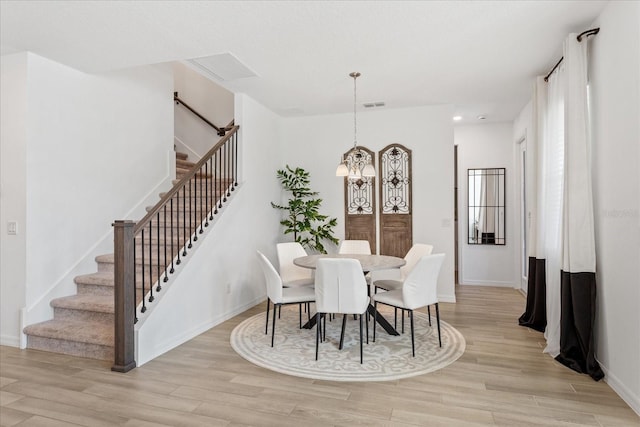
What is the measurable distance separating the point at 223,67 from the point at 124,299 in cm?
249

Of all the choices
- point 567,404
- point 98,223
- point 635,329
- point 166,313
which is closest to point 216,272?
point 166,313

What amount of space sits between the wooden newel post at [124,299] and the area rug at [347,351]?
0.94 metres

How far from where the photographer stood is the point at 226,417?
2.44 meters

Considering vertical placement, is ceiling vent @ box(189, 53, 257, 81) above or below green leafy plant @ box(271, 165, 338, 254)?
above

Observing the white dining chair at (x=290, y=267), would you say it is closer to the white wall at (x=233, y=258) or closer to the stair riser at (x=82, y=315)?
the white wall at (x=233, y=258)

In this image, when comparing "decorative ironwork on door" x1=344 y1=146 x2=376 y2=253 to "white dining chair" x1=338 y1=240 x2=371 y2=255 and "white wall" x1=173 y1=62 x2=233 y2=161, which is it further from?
"white wall" x1=173 y1=62 x2=233 y2=161

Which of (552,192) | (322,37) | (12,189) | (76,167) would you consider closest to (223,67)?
(322,37)

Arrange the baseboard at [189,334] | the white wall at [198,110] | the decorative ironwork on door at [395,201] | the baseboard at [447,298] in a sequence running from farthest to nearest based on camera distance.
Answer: the white wall at [198,110] < the decorative ironwork on door at [395,201] < the baseboard at [447,298] < the baseboard at [189,334]

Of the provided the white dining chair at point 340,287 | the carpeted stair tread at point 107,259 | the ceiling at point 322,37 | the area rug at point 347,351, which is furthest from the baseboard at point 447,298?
the carpeted stair tread at point 107,259

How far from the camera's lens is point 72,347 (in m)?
3.51

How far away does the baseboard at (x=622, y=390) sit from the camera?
2445mm

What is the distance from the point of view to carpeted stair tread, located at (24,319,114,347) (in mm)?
3416

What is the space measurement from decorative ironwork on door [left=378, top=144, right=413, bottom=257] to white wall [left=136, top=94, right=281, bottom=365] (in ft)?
5.57

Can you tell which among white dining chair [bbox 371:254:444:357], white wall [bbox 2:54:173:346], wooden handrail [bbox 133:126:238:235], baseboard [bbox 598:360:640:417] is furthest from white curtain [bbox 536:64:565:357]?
white wall [bbox 2:54:173:346]
